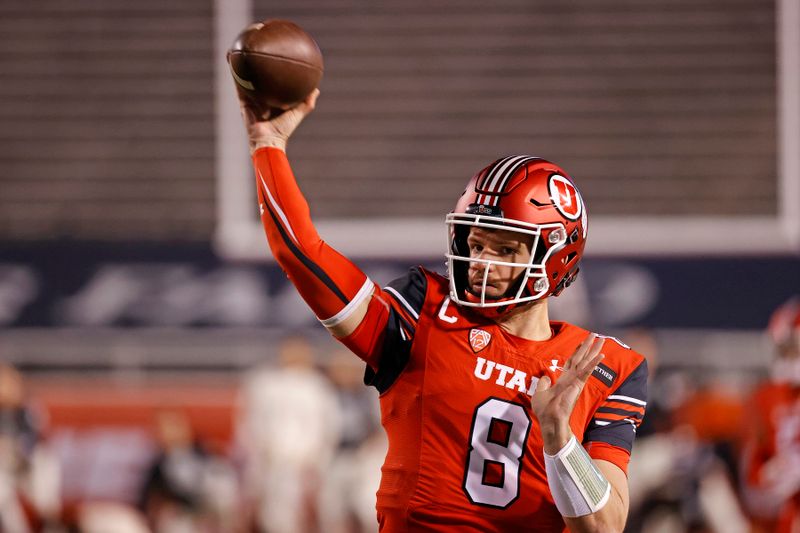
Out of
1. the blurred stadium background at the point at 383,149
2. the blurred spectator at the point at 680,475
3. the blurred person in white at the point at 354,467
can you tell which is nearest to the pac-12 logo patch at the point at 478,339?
the blurred spectator at the point at 680,475

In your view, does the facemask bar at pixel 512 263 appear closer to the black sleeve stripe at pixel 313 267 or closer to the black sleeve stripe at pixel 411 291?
the black sleeve stripe at pixel 411 291

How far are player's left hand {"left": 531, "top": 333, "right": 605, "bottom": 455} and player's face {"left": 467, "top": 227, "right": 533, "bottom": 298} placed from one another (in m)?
0.25

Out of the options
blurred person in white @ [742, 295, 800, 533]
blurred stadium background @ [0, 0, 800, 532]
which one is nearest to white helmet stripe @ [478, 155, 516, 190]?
blurred person in white @ [742, 295, 800, 533]

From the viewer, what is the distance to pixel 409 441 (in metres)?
2.83

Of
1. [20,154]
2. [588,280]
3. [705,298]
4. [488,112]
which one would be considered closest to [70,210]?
[20,154]

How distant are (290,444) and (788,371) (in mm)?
4487

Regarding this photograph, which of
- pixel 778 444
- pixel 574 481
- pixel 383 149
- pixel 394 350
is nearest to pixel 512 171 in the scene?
pixel 394 350

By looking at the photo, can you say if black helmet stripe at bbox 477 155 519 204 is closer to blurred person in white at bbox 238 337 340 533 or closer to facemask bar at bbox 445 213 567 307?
facemask bar at bbox 445 213 567 307

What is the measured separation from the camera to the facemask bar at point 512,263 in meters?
2.84

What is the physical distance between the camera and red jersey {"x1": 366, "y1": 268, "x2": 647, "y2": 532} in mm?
2773

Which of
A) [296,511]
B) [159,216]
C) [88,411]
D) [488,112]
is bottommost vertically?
[296,511]

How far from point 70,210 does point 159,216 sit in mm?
975

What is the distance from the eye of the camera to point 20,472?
8672mm

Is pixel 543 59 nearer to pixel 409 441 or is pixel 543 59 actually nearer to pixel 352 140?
pixel 352 140
